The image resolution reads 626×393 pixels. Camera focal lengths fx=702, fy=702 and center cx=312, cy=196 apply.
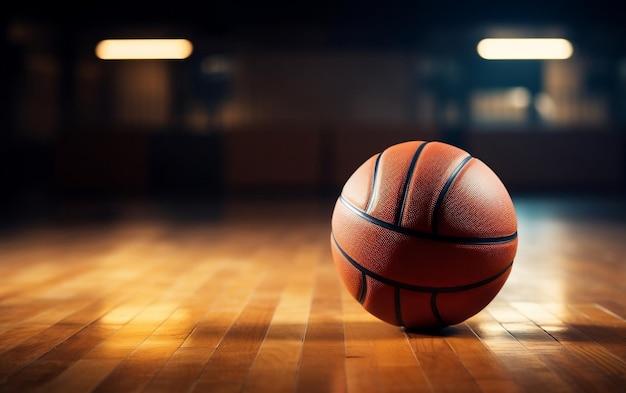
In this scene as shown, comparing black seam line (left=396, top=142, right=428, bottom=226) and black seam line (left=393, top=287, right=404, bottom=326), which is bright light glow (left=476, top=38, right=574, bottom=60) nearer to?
black seam line (left=396, top=142, right=428, bottom=226)

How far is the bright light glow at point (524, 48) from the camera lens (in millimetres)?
12445

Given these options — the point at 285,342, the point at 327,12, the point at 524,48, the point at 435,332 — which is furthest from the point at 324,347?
the point at 524,48

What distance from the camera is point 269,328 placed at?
6.86 feet

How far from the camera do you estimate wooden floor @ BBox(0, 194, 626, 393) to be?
156 cm

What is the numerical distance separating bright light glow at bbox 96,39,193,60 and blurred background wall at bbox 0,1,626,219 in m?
0.12

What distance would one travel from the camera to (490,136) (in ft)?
33.5

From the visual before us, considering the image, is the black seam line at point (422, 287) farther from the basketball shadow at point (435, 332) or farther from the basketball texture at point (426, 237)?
the basketball shadow at point (435, 332)

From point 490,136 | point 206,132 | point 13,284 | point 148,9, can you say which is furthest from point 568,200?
point 13,284

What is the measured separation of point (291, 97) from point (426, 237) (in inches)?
438

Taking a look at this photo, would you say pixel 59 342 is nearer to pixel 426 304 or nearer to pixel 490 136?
pixel 426 304

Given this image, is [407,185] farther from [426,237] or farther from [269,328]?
[269,328]

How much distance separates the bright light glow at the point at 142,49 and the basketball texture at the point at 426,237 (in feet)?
36.9

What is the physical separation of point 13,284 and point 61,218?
11.5 feet

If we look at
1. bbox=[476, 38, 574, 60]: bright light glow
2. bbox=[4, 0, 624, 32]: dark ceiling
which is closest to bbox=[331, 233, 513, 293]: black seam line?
bbox=[4, 0, 624, 32]: dark ceiling
